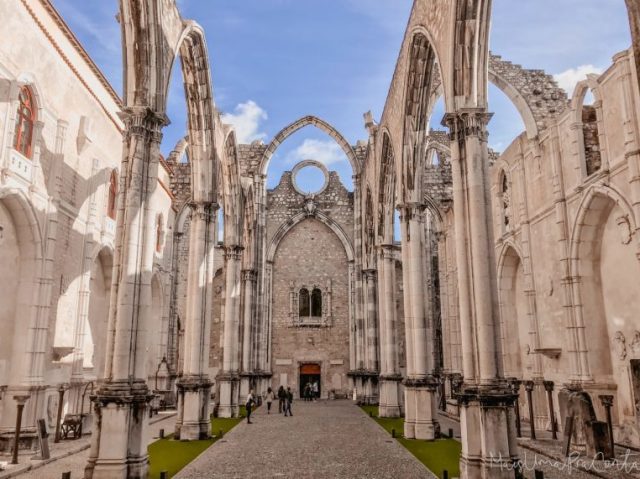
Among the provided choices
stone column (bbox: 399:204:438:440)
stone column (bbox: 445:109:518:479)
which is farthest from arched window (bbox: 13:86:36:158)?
stone column (bbox: 399:204:438:440)

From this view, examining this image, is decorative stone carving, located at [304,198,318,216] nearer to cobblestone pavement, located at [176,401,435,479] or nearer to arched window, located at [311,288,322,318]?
arched window, located at [311,288,322,318]

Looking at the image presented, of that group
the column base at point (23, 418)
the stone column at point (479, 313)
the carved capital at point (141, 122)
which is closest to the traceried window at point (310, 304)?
the column base at point (23, 418)

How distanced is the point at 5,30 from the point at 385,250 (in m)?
13.3

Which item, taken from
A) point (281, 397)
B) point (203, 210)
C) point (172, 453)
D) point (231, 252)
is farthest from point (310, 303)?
point (172, 453)

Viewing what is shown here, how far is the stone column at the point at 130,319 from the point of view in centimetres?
803

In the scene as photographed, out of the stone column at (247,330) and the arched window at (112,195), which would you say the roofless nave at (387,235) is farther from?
the stone column at (247,330)

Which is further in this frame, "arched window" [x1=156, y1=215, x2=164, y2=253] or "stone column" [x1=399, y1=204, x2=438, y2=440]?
"arched window" [x1=156, y1=215, x2=164, y2=253]

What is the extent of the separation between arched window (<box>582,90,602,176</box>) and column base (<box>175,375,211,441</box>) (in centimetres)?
1145

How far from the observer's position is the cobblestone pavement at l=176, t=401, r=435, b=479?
29.5ft

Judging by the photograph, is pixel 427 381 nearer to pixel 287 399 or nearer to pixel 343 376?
pixel 287 399

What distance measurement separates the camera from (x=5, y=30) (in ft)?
34.7

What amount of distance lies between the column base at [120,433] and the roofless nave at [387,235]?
0.03 meters

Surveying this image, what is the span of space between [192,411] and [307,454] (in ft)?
12.1

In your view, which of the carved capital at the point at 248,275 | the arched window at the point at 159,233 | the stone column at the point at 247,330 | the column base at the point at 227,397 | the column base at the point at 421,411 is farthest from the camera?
the carved capital at the point at 248,275
